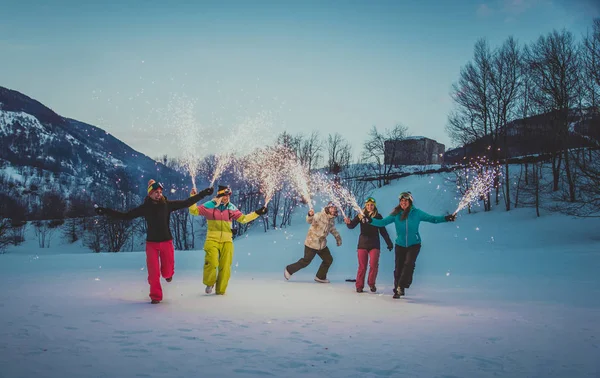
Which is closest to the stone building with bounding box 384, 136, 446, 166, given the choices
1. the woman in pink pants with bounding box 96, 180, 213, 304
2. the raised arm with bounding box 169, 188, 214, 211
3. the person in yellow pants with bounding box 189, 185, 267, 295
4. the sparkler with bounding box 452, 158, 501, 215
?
the sparkler with bounding box 452, 158, 501, 215

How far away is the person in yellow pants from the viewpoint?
872 cm

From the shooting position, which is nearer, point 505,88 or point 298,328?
point 298,328

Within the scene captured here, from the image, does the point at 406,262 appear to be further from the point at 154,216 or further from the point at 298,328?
the point at 154,216

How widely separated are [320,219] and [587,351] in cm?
752

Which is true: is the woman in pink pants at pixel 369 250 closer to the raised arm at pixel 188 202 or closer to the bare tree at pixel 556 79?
the raised arm at pixel 188 202

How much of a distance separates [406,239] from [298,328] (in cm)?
403

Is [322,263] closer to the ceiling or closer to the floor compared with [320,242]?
closer to the floor

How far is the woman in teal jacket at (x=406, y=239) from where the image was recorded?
873 cm

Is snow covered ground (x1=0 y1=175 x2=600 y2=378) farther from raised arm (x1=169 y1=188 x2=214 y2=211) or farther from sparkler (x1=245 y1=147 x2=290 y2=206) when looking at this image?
sparkler (x1=245 y1=147 x2=290 y2=206)

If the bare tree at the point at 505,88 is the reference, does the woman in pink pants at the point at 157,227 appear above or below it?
below

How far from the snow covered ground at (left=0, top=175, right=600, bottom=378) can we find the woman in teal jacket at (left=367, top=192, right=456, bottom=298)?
1.44 ft

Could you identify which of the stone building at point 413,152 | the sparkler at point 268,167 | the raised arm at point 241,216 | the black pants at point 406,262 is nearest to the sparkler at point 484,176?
the sparkler at point 268,167

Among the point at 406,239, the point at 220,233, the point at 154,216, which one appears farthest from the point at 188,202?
the point at 406,239

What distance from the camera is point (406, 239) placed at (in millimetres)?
8914
